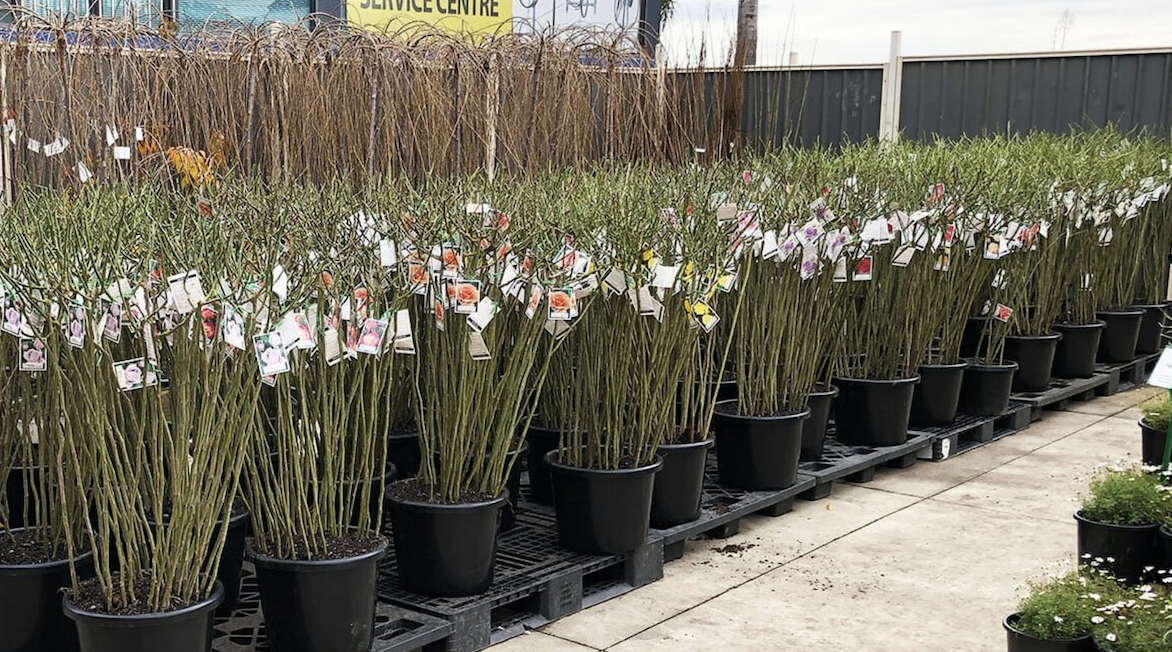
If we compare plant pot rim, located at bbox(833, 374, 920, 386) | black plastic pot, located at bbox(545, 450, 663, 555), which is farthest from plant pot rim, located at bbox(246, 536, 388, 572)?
plant pot rim, located at bbox(833, 374, 920, 386)

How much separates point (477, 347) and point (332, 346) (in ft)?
1.36

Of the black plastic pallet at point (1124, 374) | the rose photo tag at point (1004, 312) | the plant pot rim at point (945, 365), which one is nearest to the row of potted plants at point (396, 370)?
the plant pot rim at point (945, 365)

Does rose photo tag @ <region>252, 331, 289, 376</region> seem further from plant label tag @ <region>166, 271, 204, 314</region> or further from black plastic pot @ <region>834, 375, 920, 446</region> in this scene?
black plastic pot @ <region>834, 375, 920, 446</region>

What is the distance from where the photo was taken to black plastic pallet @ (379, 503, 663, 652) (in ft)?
9.36

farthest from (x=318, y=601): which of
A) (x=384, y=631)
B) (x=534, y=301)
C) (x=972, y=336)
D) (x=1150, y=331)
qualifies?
(x=1150, y=331)

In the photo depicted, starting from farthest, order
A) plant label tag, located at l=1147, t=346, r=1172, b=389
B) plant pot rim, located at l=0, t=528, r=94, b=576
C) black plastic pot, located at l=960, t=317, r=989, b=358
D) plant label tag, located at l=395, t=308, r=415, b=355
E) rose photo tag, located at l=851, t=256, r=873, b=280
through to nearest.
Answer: black plastic pot, located at l=960, t=317, r=989, b=358, rose photo tag, located at l=851, t=256, r=873, b=280, plant label tag, located at l=1147, t=346, r=1172, b=389, plant label tag, located at l=395, t=308, r=415, b=355, plant pot rim, located at l=0, t=528, r=94, b=576

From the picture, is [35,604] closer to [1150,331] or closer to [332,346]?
[332,346]

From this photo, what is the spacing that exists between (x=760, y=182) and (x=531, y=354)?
1.59 m

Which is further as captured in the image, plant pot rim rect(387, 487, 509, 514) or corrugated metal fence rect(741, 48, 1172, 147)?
corrugated metal fence rect(741, 48, 1172, 147)

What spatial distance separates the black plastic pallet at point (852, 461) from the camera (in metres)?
4.16

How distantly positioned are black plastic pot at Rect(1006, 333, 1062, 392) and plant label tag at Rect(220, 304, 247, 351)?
3902mm

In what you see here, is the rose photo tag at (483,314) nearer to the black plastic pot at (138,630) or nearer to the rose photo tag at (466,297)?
the rose photo tag at (466,297)

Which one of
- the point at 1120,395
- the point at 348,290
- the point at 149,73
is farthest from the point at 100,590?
the point at 1120,395

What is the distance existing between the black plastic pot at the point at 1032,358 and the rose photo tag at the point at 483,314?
3285 mm
